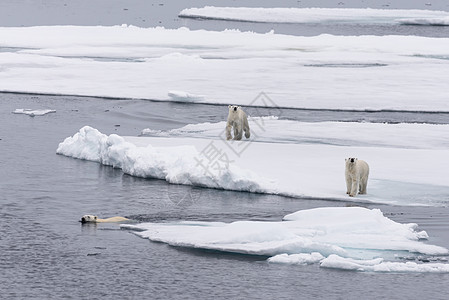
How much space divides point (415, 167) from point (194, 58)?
58.3 feet

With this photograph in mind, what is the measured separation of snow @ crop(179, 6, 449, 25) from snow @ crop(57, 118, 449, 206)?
30.4m

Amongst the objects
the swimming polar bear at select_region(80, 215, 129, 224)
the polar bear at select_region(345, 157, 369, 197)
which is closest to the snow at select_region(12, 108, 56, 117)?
the swimming polar bear at select_region(80, 215, 129, 224)

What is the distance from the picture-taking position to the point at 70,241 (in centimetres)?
1276

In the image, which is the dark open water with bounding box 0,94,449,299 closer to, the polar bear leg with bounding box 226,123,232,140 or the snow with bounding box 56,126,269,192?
the snow with bounding box 56,126,269,192

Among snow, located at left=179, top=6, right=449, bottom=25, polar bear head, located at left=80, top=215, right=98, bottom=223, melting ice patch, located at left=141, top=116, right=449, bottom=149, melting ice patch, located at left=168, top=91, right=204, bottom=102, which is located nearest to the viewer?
polar bear head, located at left=80, top=215, right=98, bottom=223

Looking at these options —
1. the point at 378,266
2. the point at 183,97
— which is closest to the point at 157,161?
the point at 378,266

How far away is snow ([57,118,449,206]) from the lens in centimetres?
1592

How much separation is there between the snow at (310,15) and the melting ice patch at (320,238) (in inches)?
1494

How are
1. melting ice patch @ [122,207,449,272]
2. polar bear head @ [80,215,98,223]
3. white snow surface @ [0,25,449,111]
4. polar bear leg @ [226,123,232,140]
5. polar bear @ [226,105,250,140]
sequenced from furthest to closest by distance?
white snow surface @ [0,25,449,111] → polar bear leg @ [226,123,232,140] → polar bear @ [226,105,250,140] → polar bear head @ [80,215,98,223] → melting ice patch @ [122,207,449,272]

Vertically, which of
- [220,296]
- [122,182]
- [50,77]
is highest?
[50,77]

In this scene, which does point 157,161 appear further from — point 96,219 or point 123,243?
point 123,243

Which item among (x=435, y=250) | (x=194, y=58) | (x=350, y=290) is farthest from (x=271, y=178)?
(x=194, y=58)

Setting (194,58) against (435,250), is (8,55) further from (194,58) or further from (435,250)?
(435,250)

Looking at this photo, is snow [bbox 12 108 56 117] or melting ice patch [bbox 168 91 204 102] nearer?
snow [bbox 12 108 56 117]
